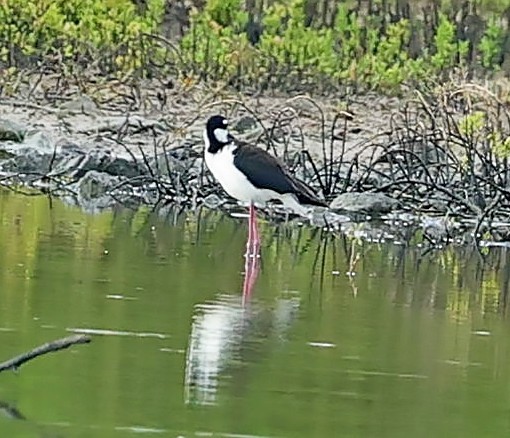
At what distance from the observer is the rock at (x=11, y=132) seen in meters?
17.9

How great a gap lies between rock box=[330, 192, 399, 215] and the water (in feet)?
6.31

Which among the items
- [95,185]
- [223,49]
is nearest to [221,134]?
[95,185]

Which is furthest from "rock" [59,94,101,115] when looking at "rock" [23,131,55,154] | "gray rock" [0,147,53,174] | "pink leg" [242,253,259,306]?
"pink leg" [242,253,259,306]

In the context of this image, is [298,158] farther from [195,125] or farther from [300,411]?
[300,411]

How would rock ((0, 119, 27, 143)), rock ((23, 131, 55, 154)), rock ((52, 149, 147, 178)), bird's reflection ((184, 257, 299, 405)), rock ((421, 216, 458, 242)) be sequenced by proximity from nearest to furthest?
bird's reflection ((184, 257, 299, 405)), rock ((421, 216, 458, 242)), rock ((52, 149, 147, 178)), rock ((23, 131, 55, 154)), rock ((0, 119, 27, 143))

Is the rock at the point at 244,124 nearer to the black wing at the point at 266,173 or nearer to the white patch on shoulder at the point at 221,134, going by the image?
the white patch on shoulder at the point at 221,134

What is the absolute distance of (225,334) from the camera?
309 inches

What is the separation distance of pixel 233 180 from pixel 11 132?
575 cm

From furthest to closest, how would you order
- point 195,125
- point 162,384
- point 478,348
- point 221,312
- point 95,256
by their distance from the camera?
point 195,125 → point 95,256 → point 221,312 → point 478,348 → point 162,384

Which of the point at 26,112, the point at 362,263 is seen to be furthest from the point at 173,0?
the point at 362,263

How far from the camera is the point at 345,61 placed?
71.2 feet

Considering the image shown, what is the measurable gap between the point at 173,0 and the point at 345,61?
3.00m

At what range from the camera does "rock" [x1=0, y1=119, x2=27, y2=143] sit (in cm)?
1791

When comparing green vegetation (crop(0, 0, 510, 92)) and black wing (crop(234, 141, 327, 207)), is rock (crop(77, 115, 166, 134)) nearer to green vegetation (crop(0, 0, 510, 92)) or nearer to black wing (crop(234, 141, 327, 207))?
green vegetation (crop(0, 0, 510, 92))
